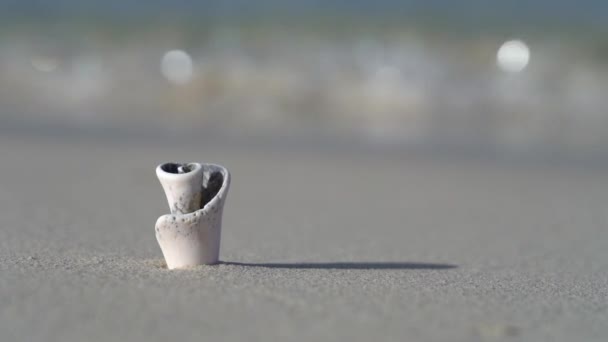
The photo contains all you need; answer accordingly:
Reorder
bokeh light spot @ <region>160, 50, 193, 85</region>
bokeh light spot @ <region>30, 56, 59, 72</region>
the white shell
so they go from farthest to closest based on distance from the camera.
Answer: bokeh light spot @ <region>30, 56, 59, 72</region> → bokeh light spot @ <region>160, 50, 193, 85</region> → the white shell

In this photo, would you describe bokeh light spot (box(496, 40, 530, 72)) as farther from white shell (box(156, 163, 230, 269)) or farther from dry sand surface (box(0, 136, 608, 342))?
white shell (box(156, 163, 230, 269))

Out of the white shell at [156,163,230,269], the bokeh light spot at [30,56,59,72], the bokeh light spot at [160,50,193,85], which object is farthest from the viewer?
the bokeh light spot at [30,56,59,72]

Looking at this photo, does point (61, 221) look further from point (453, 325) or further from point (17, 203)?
point (453, 325)

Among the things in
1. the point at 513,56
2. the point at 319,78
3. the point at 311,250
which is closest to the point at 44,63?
the point at 319,78

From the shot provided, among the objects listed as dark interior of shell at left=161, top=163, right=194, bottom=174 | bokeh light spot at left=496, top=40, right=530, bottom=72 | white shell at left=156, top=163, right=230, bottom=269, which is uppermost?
bokeh light spot at left=496, top=40, right=530, bottom=72

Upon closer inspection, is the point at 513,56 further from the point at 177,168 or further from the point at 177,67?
the point at 177,168

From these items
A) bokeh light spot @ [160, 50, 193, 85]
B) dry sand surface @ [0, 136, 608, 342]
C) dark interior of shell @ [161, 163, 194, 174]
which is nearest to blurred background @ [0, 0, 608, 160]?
bokeh light spot @ [160, 50, 193, 85]
